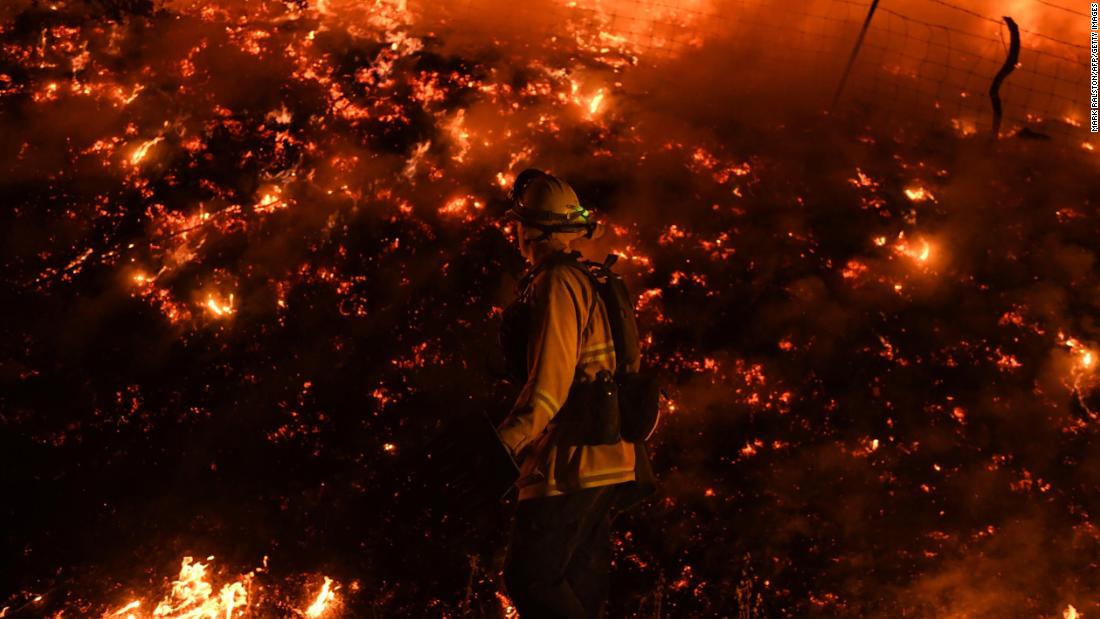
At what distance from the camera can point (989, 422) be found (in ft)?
13.7

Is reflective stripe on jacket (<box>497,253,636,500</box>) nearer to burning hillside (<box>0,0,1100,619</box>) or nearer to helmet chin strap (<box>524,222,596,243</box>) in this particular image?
helmet chin strap (<box>524,222,596,243</box>)

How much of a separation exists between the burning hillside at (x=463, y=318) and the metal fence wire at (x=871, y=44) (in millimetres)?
168

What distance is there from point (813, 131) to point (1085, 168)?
2.10 metres

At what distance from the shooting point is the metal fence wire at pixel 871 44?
19.6ft

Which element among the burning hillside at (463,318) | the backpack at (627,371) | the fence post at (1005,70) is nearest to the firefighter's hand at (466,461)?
the burning hillside at (463,318)

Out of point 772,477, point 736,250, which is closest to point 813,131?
point 736,250

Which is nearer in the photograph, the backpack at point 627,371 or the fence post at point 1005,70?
the backpack at point 627,371

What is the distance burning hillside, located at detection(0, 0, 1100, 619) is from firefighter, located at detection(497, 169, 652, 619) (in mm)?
1116

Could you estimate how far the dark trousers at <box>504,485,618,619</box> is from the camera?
2613mm

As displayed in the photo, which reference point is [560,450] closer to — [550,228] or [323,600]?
[550,228]

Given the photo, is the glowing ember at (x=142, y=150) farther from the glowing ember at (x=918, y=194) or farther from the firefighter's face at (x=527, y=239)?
the glowing ember at (x=918, y=194)

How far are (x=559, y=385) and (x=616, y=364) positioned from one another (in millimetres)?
367

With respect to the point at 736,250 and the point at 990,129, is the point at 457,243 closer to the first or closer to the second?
the point at 736,250

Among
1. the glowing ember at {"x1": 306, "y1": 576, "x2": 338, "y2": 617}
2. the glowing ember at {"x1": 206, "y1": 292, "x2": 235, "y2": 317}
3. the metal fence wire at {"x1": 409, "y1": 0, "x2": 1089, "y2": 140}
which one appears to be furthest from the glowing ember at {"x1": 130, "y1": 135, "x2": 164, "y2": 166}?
the glowing ember at {"x1": 306, "y1": 576, "x2": 338, "y2": 617}
